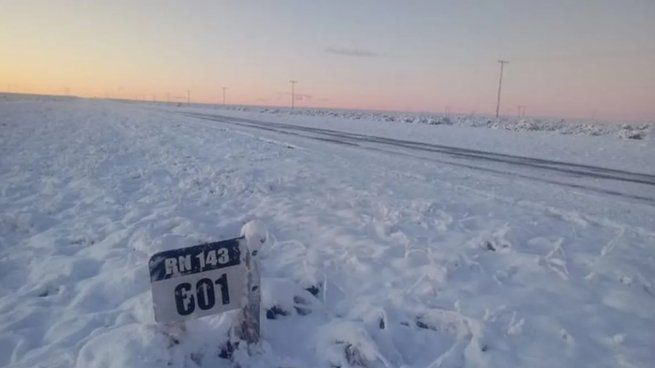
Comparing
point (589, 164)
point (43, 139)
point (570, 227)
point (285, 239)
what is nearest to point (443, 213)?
point (570, 227)

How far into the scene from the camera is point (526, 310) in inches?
161

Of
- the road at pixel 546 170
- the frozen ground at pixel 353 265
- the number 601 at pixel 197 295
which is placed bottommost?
the frozen ground at pixel 353 265

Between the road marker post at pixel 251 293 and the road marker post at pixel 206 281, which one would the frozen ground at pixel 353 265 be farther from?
the road marker post at pixel 206 281

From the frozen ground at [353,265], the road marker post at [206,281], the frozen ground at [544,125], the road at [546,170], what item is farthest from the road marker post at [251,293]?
the frozen ground at [544,125]

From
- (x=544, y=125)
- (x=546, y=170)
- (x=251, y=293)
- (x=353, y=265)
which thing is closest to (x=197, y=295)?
(x=251, y=293)

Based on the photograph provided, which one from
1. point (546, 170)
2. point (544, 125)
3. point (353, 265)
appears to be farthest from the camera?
point (544, 125)

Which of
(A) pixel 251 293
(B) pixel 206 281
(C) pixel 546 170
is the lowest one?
(C) pixel 546 170

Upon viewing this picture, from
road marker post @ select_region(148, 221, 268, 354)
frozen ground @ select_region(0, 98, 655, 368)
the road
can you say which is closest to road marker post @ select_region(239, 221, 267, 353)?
road marker post @ select_region(148, 221, 268, 354)

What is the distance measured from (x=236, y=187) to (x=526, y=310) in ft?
19.3

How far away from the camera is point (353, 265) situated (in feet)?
16.5

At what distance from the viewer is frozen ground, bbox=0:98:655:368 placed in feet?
11.7

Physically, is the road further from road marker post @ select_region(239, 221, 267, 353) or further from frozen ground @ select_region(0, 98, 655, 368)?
road marker post @ select_region(239, 221, 267, 353)

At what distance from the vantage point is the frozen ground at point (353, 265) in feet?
11.7

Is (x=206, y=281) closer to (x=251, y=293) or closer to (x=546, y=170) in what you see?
(x=251, y=293)
